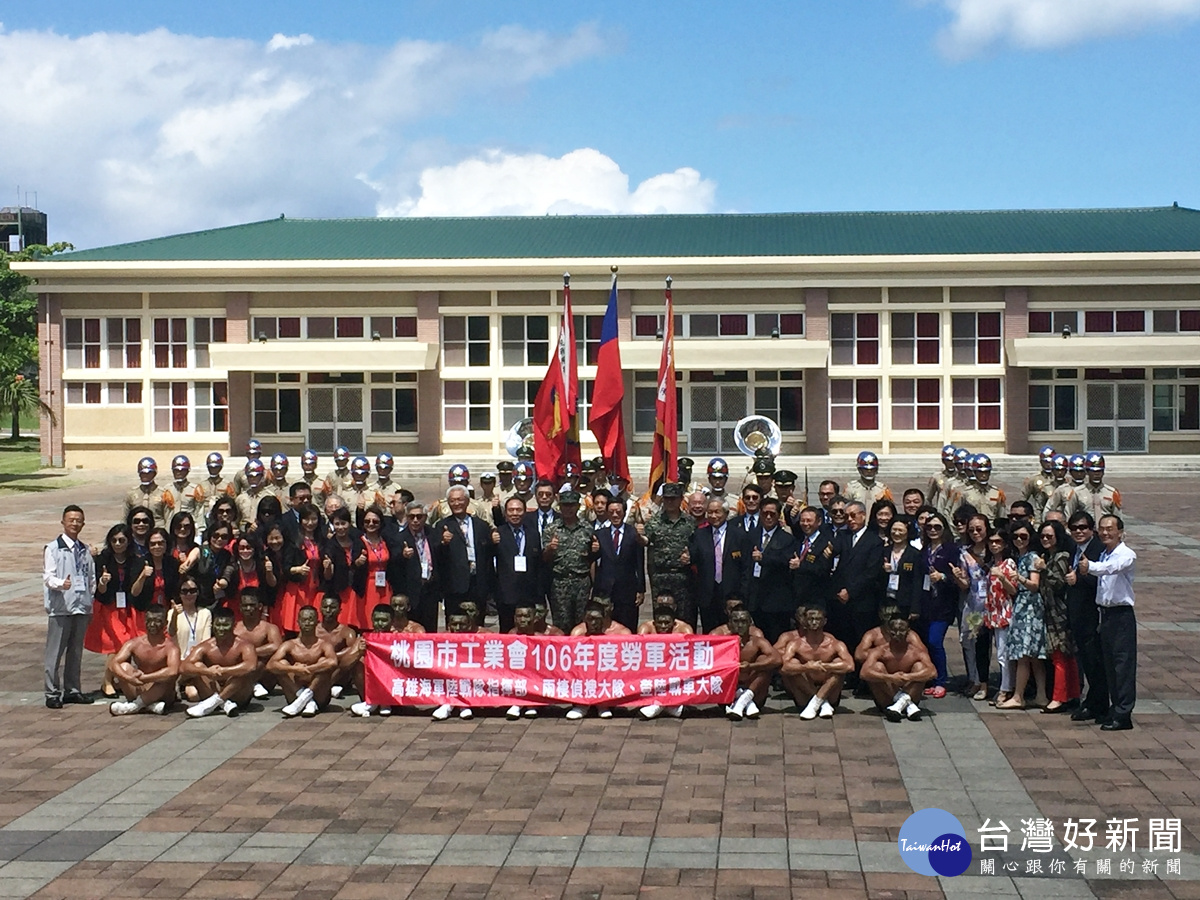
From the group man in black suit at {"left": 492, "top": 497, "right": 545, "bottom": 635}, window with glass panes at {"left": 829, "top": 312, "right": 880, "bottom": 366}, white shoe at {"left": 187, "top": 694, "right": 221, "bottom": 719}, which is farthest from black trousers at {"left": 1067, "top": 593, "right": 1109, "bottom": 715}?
window with glass panes at {"left": 829, "top": 312, "right": 880, "bottom": 366}

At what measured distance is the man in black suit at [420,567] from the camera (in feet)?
40.8

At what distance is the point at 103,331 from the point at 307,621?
33.8 m

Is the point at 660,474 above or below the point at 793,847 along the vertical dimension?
above

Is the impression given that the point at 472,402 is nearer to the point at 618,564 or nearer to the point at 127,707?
the point at 618,564

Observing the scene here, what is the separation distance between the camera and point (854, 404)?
134ft

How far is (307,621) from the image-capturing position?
37.1ft

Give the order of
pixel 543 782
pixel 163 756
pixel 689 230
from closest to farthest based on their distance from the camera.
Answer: pixel 543 782 < pixel 163 756 < pixel 689 230

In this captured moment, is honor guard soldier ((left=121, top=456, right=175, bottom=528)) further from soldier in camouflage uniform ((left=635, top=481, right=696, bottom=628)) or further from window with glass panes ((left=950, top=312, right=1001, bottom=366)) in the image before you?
window with glass panes ((left=950, top=312, right=1001, bottom=366))

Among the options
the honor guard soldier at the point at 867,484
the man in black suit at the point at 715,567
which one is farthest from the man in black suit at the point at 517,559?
the honor guard soldier at the point at 867,484

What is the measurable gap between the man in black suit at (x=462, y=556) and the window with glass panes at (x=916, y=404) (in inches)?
1175

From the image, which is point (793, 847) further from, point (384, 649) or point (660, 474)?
point (660, 474)

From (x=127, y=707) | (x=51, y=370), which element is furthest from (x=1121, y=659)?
(x=51, y=370)

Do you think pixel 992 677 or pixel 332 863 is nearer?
pixel 332 863

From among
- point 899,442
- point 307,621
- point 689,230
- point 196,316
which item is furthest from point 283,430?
point 307,621
